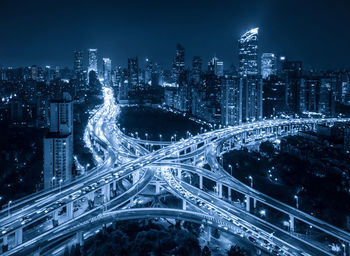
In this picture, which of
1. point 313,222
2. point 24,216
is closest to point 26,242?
point 24,216

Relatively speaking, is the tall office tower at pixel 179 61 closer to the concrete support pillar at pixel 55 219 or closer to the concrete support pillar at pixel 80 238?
the concrete support pillar at pixel 55 219

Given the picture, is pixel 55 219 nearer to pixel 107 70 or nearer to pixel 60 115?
pixel 60 115

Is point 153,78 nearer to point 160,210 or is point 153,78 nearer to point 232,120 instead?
point 232,120

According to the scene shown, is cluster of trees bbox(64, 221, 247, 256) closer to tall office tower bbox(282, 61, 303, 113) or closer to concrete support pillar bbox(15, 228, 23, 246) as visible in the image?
concrete support pillar bbox(15, 228, 23, 246)

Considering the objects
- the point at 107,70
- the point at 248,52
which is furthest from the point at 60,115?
the point at 107,70

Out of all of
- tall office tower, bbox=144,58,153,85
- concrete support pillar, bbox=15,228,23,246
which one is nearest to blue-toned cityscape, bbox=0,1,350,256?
concrete support pillar, bbox=15,228,23,246

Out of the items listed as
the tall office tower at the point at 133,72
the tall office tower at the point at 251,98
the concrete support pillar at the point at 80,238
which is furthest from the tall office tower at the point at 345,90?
the concrete support pillar at the point at 80,238
